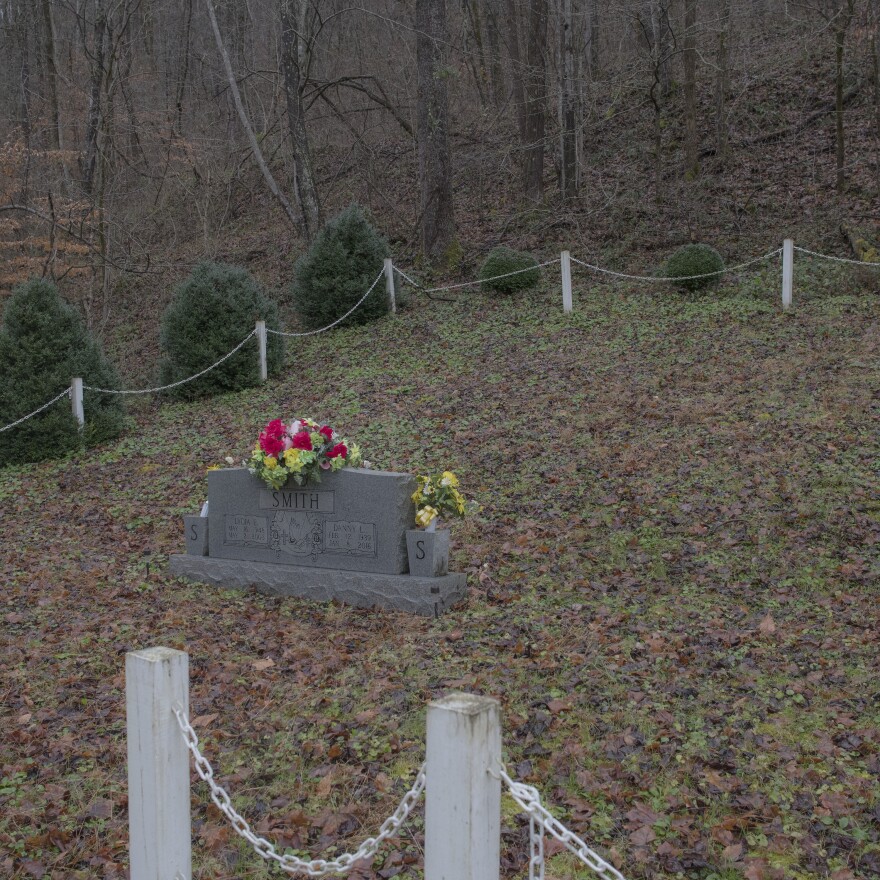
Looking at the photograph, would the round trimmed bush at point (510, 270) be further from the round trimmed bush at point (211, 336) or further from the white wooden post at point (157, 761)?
the white wooden post at point (157, 761)

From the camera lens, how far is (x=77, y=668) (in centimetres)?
645

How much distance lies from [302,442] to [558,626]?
106 inches

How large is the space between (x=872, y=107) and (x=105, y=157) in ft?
58.4

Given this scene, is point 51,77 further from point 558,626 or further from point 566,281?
point 558,626

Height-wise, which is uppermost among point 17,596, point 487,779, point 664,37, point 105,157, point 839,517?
point 664,37

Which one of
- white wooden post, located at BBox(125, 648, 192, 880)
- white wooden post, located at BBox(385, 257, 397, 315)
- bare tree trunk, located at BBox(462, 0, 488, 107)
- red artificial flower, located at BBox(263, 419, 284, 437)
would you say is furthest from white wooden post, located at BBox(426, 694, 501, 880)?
bare tree trunk, located at BBox(462, 0, 488, 107)

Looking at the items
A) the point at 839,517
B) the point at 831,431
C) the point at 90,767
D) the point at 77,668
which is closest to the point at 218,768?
the point at 90,767

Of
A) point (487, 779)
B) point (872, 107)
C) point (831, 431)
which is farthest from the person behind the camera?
point (872, 107)

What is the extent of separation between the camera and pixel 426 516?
7590 mm

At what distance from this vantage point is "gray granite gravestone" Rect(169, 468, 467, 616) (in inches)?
302

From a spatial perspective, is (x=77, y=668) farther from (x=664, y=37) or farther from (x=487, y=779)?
(x=664, y=37)

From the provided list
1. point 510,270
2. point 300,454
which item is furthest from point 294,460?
point 510,270

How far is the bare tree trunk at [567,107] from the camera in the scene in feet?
64.4

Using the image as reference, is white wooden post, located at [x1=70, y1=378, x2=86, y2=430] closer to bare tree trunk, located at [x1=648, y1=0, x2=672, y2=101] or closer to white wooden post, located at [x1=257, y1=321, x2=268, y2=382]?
white wooden post, located at [x1=257, y1=321, x2=268, y2=382]
